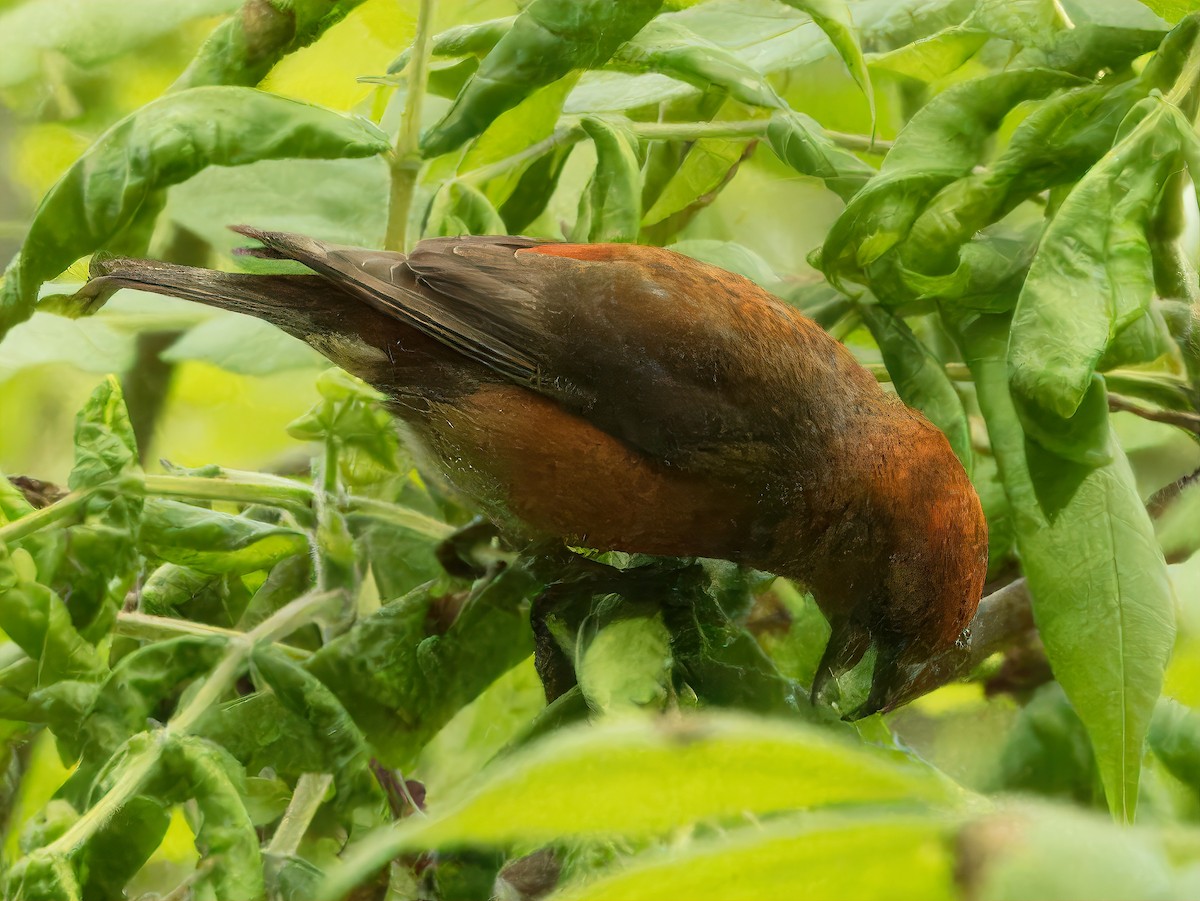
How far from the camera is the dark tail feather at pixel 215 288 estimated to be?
4.82ft

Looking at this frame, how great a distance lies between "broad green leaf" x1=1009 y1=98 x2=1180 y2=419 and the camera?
1.07 meters

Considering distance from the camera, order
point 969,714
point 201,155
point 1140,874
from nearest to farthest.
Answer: point 1140,874 < point 201,155 < point 969,714

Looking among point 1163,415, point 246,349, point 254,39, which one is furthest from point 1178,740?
point 246,349

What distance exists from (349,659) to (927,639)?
73 cm

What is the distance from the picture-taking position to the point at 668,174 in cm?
186

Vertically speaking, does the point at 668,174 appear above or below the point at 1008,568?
above

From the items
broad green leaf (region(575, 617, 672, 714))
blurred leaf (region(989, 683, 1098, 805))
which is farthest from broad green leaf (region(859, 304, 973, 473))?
broad green leaf (region(575, 617, 672, 714))

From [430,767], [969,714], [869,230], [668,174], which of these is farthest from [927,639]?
[668,174]

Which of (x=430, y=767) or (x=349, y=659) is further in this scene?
(x=430, y=767)

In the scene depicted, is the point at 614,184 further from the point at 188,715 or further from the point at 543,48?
the point at 188,715

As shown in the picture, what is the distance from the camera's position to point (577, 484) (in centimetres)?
153

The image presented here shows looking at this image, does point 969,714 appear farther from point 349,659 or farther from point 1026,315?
point 349,659

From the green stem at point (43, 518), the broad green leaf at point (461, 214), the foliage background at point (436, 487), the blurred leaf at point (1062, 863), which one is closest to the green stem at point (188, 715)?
the foliage background at point (436, 487)

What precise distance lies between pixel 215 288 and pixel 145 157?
17.1 inches
